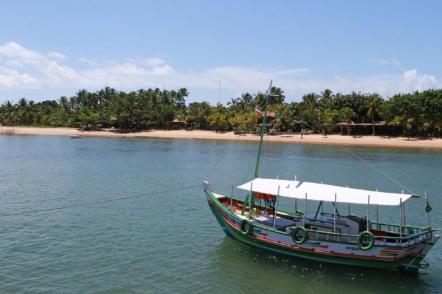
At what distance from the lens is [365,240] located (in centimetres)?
2061

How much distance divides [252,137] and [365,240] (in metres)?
94.3

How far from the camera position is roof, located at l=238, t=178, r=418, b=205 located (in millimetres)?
20891

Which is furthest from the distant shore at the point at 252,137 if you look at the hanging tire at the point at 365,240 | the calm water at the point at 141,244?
the hanging tire at the point at 365,240

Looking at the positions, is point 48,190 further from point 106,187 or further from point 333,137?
point 333,137

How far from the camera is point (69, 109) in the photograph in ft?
550

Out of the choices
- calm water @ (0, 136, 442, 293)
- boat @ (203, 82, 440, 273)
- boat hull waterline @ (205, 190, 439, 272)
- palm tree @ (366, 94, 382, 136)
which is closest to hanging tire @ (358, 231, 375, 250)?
boat @ (203, 82, 440, 273)

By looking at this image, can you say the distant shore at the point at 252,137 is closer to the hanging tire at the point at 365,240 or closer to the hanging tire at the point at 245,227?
the hanging tire at the point at 245,227

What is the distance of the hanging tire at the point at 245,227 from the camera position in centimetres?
2336

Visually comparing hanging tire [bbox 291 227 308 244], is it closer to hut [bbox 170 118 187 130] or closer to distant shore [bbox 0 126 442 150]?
distant shore [bbox 0 126 442 150]

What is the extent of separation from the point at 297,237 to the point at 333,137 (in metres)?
88.2

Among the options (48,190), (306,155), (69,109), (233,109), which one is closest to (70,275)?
(48,190)

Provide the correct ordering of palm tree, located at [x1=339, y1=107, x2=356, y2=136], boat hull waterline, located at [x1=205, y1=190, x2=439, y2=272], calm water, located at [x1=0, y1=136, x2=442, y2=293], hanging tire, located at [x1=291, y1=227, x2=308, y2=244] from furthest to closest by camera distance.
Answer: palm tree, located at [x1=339, y1=107, x2=356, y2=136], hanging tire, located at [x1=291, y1=227, x2=308, y2=244], boat hull waterline, located at [x1=205, y1=190, x2=439, y2=272], calm water, located at [x1=0, y1=136, x2=442, y2=293]

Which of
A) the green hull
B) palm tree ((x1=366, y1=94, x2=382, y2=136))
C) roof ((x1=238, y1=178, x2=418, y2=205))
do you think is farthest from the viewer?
palm tree ((x1=366, y1=94, x2=382, y2=136))

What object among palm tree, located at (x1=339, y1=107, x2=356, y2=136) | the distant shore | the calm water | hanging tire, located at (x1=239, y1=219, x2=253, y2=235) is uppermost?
palm tree, located at (x1=339, y1=107, x2=356, y2=136)
